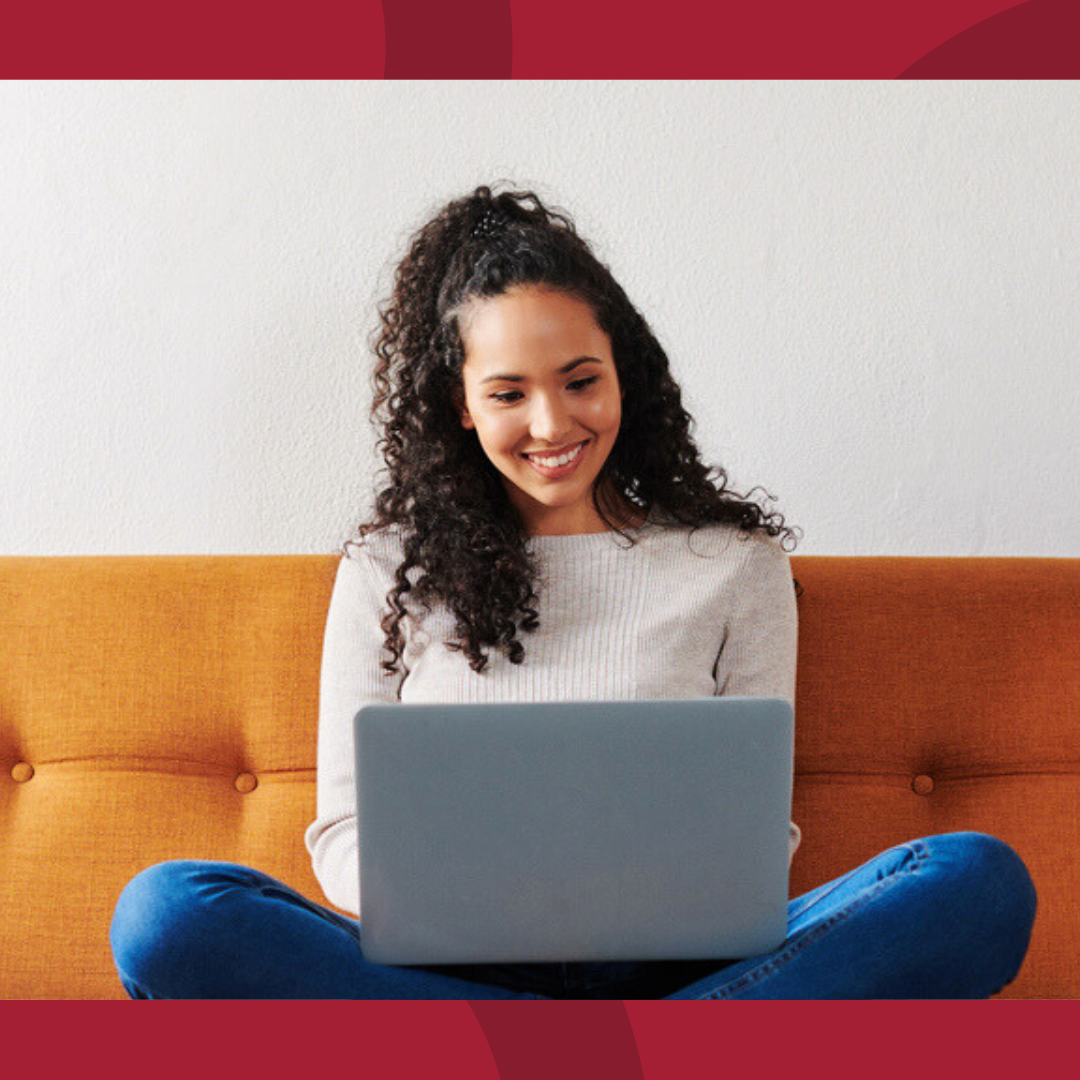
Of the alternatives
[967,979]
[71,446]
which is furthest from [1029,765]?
[71,446]

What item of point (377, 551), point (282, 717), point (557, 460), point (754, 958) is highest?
point (557, 460)

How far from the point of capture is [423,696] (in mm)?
1516

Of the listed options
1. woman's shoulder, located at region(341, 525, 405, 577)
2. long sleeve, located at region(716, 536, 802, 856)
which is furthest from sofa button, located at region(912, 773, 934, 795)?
woman's shoulder, located at region(341, 525, 405, 577)

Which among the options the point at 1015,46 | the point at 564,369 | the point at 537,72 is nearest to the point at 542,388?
the point at 564,369

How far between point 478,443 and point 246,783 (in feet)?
1.62

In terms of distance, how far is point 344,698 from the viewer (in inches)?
59.2

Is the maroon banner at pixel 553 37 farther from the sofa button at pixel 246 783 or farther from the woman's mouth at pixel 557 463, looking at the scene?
the sofa button at pixel 246 783

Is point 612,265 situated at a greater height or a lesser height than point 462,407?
greater

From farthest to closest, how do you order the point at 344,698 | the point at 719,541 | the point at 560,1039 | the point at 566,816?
the point at 719,541 → the point at 344,698 → the point at 566,816 → the point at 560,1039

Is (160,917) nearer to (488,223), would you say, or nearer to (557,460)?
(557,460)

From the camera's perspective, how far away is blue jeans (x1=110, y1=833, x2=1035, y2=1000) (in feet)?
3.65

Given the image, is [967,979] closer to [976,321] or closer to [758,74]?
[976,321]

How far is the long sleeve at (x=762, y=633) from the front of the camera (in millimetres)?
1490

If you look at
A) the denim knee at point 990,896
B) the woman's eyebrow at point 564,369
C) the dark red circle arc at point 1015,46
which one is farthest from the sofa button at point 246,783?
the dark red circle arc at point 1015,46
